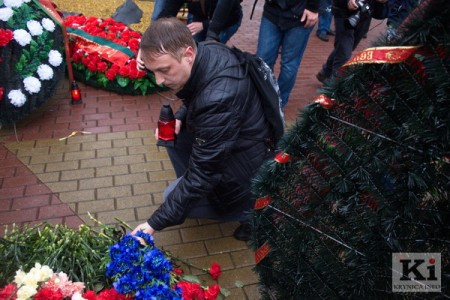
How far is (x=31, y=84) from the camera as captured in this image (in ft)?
11.3

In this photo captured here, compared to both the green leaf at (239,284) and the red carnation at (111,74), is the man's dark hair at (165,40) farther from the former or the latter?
the red carnation at (111,74)

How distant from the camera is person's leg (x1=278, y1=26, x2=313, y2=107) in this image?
3606 mm

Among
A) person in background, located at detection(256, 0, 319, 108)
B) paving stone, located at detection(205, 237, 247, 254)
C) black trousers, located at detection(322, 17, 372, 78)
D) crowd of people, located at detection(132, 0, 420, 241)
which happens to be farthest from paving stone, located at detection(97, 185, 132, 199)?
black trousers, located at detection(322, 17, 372, 78)

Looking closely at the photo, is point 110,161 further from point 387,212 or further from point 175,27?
point 387,212

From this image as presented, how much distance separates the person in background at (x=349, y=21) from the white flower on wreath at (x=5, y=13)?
303cm

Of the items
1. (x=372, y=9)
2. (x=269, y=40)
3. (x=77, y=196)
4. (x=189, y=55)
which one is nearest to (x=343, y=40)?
(x=372, y=9)

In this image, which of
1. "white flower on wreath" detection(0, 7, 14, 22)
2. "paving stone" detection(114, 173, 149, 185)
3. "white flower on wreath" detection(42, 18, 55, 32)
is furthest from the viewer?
"white flower on wreath" detection(42, 18, 55, 32)

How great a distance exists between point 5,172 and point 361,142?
2947mm

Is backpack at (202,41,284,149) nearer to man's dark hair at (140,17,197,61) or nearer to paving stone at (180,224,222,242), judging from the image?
man's dark hair at (140,17,197,61)

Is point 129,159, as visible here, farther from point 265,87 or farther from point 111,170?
point 265,87

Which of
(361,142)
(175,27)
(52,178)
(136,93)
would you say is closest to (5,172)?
(52,178)

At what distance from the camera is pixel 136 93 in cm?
452

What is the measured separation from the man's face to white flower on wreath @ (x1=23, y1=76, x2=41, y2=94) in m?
2.05

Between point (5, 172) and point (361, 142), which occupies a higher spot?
point (361, 142)
